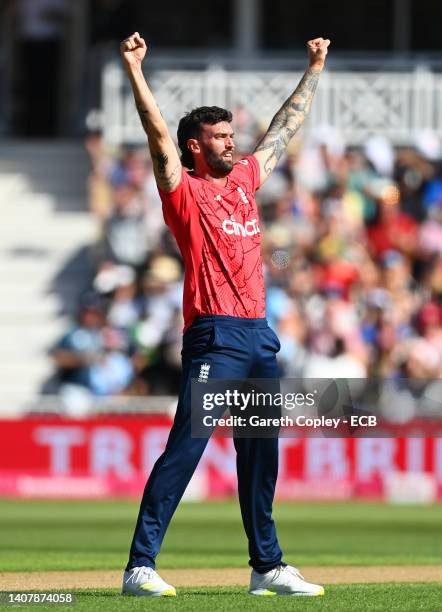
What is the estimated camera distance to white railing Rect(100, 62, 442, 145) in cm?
2234

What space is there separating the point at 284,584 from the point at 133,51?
8.61 ft

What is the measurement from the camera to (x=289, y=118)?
865 cm

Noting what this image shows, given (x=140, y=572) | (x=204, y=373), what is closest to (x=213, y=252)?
(x=204, y=373)

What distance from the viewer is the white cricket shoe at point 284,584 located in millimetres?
7980

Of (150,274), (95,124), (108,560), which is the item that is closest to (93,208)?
(95,124)

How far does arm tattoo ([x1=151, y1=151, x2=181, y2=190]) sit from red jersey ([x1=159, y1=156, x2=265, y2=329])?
0.05 meters

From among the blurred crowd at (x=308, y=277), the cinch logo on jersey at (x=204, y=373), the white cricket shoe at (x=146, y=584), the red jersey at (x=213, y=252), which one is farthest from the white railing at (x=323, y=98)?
the white cricket shoe at (x=146, y=584)

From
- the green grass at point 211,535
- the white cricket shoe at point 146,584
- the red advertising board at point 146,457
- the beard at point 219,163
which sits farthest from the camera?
the red advertising board at point 146,457

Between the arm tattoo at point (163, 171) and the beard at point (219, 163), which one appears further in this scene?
the beard at point (219, 163)

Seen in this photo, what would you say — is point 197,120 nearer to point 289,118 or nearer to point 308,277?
point 289,118

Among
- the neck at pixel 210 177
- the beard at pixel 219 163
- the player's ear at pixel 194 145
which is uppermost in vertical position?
the player's ear at pixel 194 145

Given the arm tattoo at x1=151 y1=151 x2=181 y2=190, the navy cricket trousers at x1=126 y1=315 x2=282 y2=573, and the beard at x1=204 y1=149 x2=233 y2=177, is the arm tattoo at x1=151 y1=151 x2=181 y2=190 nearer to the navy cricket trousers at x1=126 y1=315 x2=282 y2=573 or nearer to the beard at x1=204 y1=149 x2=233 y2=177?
the beard at x1=204 y1=149 x2=233 y2=177

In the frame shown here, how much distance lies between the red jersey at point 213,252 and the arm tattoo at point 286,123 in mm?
671

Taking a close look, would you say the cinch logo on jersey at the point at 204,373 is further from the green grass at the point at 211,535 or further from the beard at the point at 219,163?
the green grass at the point at 211,535
